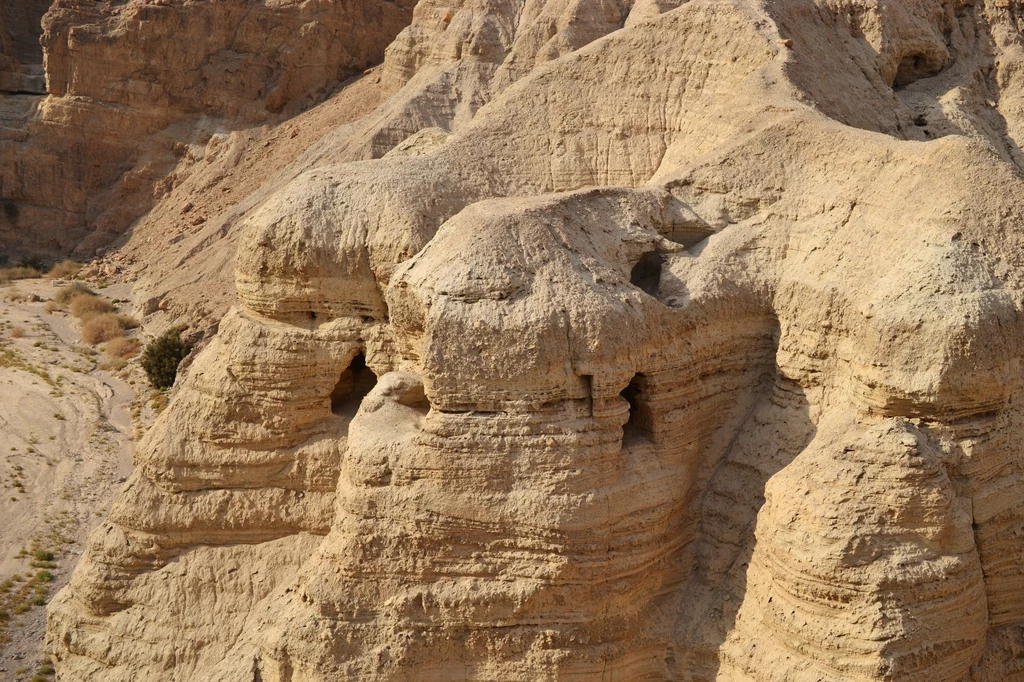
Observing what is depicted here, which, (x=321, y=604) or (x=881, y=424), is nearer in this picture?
(x=881, y=424)

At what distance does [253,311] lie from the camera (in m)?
14.6

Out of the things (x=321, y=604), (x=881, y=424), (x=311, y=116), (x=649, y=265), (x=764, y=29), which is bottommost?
(x=321, y=604)

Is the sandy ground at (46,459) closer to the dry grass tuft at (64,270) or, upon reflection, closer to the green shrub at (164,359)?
the green shrub at (164,359)

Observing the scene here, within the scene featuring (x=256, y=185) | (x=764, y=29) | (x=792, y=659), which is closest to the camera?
(x=792, y=659)

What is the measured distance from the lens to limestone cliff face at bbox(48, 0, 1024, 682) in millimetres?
11219

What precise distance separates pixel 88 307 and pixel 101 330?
2466 millimetres

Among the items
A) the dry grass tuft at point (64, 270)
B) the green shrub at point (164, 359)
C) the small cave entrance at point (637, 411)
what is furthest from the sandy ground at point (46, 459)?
the small cave entrance at point (637, 411)

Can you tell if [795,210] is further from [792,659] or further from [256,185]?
[256,185]

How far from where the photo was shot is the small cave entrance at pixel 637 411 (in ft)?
40.1

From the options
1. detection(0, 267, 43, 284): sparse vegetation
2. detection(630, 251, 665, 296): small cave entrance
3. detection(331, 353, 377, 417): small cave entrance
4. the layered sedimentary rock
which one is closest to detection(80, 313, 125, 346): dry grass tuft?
detection(0, 267, 43, 284): sparse vegetation

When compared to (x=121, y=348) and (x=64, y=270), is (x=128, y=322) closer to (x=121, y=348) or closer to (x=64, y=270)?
(x=121, y=348)

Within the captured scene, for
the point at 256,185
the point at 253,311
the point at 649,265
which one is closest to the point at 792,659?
the point at 649,265

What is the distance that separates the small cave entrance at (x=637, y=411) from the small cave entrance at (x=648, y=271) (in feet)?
4.03

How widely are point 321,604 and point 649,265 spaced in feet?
16.0
